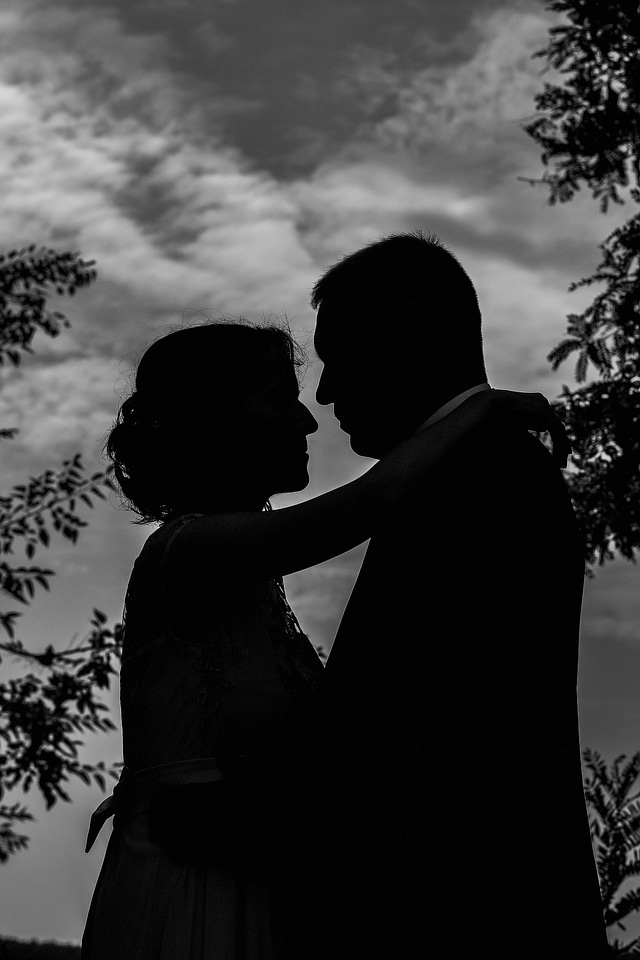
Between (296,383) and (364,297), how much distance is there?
37cm

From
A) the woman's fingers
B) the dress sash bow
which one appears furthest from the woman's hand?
the dress sash bow

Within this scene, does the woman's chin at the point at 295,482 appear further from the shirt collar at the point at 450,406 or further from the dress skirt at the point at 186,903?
the dress skirt at the point at 186,903

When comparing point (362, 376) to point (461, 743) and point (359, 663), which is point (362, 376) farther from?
point (461, 743)

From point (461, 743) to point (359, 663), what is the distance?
0.95 ft

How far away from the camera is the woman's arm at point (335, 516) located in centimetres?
262

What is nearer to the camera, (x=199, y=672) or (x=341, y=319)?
(x=199, y=672)

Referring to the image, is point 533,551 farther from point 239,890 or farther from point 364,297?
point 239,890

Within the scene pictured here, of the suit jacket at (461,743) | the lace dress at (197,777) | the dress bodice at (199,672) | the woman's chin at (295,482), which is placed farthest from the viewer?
the woman's chin at (295,482)

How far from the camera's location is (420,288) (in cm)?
293

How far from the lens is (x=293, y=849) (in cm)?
251

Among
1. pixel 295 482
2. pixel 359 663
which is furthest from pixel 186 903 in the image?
pixel 295 482

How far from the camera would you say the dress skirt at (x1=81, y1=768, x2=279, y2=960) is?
2602mm

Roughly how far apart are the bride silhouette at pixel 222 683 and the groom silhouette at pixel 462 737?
12cm

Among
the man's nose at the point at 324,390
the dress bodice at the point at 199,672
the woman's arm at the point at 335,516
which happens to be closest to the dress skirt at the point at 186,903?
the dress bodice at the point at 199,672
